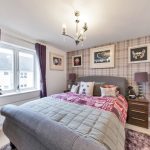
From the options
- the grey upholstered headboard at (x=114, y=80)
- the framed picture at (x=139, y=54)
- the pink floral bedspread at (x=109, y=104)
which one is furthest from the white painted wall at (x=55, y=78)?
the framed picture at (x=139, y=54)

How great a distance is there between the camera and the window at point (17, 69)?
2.79 m

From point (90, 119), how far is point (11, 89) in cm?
241

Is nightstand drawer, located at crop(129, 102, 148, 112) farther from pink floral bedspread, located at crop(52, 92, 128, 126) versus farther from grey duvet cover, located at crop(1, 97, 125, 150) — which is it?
grey duvet cover, located at crop(1, 97, 125, 150)

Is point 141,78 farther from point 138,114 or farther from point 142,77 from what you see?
point 138,114

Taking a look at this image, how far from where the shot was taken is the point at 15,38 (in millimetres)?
2793

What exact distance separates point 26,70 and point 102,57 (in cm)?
244

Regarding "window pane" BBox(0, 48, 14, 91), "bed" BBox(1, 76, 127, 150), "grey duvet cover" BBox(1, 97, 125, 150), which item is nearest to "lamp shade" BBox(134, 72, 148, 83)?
"bed" BBox(1, 76, 127, 150)

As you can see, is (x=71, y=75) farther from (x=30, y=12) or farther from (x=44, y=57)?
(x=30, y=12)

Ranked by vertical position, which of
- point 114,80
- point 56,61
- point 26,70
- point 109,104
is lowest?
point 109,104

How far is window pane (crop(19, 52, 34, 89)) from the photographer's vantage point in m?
3.17

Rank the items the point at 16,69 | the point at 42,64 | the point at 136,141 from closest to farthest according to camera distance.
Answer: the point at 136,141 → the point at 16,69 → the point at 42,64

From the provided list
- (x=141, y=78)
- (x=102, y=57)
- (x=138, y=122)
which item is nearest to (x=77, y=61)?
(x=102, y=57)

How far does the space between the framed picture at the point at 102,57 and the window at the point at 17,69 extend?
197cm

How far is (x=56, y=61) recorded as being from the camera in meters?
4.07
